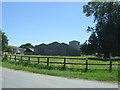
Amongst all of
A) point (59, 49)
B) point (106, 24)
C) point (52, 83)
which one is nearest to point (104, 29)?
point (106, 24)

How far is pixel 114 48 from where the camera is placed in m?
49.5

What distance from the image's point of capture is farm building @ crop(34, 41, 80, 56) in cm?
8075

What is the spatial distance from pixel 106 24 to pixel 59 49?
32.7 m

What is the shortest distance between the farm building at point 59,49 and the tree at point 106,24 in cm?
2632

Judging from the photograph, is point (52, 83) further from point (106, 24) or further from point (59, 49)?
point (59, 49)

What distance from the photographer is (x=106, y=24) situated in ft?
168

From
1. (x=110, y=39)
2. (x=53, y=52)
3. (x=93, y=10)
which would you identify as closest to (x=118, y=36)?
(x=110, y=39)

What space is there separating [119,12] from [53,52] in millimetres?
36354

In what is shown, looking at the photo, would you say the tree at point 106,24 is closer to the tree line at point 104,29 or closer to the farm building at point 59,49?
the tree line at point 104,29

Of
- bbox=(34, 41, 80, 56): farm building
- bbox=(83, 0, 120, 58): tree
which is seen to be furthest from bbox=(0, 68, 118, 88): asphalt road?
bbox=(34, 41, 80, 56): farm building

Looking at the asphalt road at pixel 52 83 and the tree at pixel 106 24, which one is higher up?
the tree at pixel 106 24

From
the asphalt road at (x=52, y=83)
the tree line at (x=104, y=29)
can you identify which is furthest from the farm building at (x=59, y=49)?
the asphalt road at (x=52, y=83)

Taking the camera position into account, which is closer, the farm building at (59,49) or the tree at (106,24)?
the tree at (106,24)

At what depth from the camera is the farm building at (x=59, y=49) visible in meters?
80.8
